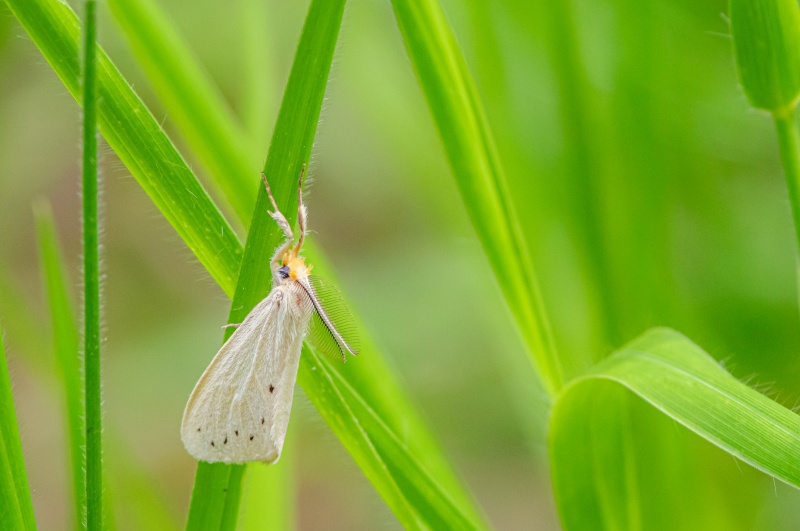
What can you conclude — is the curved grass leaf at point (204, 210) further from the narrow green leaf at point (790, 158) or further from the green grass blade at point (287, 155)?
the narrow green leaf at point (790, 158)

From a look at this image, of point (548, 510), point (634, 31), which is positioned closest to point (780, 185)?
point (634, 31)

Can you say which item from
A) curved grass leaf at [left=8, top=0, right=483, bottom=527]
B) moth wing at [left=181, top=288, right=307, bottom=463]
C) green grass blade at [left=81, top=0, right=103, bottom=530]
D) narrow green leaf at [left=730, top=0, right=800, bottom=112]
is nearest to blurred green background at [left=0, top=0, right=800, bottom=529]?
moth wing at [left=181, top=288, right=307, bottom=463]

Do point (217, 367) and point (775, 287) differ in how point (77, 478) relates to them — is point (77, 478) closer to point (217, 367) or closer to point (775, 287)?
point (217, 367)

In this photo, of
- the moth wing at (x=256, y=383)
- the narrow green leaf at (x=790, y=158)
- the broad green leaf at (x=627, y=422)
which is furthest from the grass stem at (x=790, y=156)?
the moth wing at (x=256, y=383)

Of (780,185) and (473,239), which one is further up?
(473,239)

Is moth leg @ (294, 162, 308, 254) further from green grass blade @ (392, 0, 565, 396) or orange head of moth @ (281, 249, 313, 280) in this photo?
green grass blade @ (392, 0, 565, 396)

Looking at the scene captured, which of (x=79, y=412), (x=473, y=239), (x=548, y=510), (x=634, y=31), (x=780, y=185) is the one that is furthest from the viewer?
(x=548, y=510)
